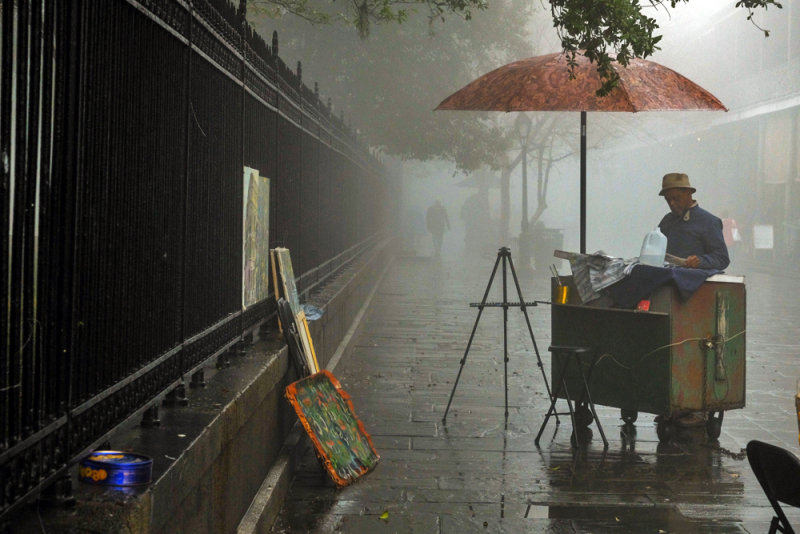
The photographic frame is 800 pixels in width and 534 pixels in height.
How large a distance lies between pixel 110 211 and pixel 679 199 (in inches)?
228

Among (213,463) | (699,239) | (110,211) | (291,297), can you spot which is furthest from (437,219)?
(110,211)

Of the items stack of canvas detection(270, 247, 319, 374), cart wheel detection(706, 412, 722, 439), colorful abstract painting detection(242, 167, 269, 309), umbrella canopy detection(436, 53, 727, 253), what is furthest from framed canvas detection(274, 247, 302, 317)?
cart wheel detection(706, 412, 722, 439)

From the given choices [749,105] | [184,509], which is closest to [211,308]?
[184,509]

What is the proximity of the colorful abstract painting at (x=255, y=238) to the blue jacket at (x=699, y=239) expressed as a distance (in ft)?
10.1

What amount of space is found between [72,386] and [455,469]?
13.2 ft

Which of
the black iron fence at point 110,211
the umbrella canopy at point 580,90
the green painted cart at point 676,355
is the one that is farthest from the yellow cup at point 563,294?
the black iron fence at point 110,211

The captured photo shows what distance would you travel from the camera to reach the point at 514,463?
23.8ft

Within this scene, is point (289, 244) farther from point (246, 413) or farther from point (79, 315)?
point (79, 315)

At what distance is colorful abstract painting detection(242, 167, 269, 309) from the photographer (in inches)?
271

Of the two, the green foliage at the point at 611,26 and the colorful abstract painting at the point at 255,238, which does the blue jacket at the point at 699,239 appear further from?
the colorful abstract painting at the point at 255,238

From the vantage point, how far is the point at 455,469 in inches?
277

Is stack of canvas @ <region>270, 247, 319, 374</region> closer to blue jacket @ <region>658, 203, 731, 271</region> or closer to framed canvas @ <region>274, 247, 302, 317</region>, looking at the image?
framed canvas @ <region>274, 247, 302, 317</region>

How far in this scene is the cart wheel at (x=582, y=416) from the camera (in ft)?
26.9

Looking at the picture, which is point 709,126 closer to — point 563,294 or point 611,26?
point 563,294
